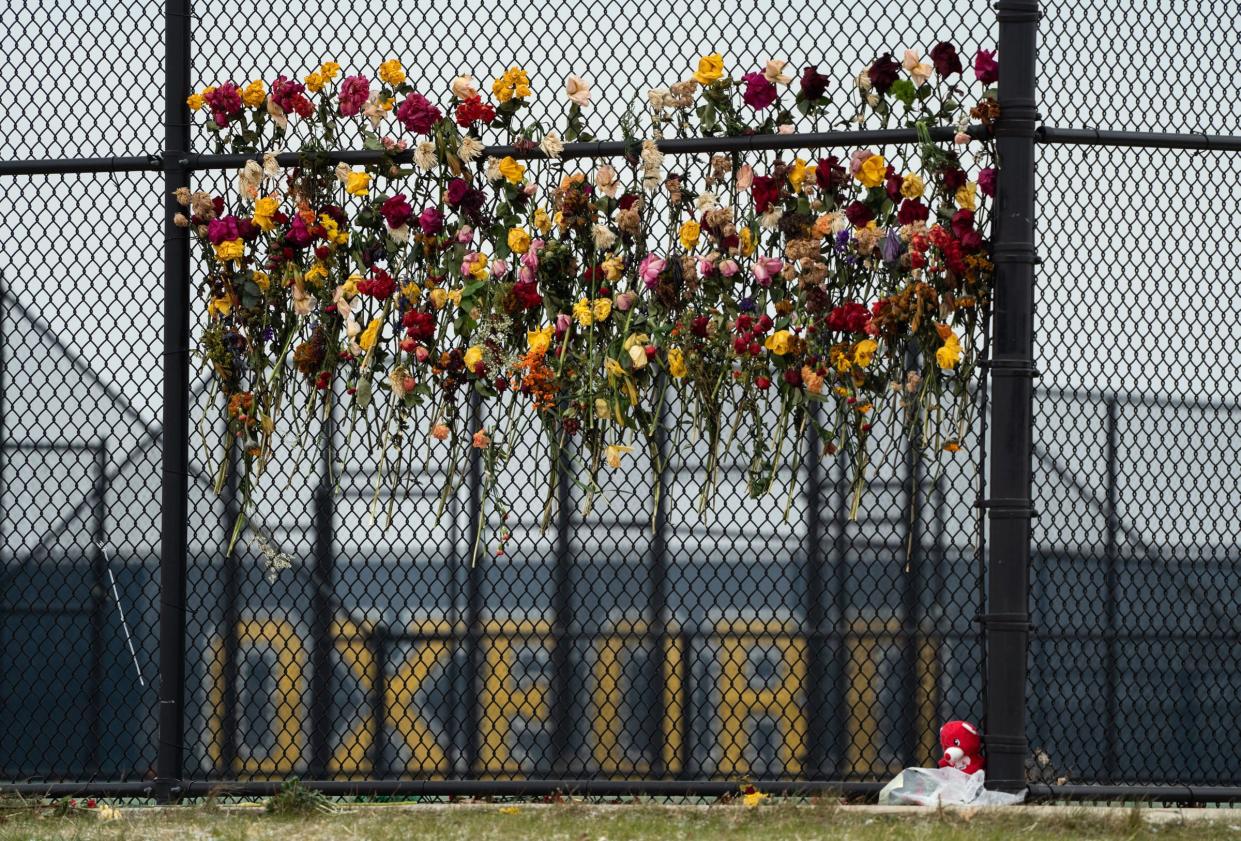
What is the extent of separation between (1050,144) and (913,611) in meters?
2.29

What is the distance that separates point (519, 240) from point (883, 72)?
1.18 metres

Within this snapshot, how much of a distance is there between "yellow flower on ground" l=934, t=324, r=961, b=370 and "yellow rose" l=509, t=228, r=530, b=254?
1.25 metres

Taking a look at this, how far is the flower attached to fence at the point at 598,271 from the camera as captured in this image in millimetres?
3732

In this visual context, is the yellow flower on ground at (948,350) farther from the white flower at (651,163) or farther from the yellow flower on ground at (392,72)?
the yellow flower on ground at (392,72)

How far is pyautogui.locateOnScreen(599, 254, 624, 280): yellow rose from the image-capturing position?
3789 millimetres

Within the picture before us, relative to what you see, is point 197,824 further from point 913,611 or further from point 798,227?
point 913,611

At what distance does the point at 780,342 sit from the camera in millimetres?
3744

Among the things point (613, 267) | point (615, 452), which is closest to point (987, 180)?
point (613, 267)

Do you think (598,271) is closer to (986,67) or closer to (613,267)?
(613,267)

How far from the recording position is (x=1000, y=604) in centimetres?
358

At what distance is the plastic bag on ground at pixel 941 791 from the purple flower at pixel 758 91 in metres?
1.98

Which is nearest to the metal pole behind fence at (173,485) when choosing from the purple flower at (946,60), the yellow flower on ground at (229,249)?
the yellow flower on ground at (229,249)

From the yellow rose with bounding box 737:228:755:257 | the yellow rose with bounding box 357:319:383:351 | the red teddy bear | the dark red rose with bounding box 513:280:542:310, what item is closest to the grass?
the red teddy bear

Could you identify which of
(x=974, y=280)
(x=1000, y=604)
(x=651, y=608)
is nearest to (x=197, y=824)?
(x=651, y=608)
